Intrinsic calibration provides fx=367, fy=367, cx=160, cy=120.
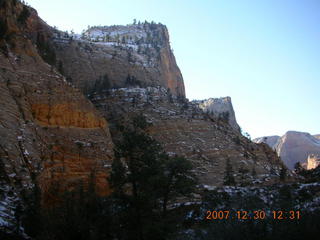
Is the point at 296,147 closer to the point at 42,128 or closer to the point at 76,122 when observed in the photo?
the point at 76,122

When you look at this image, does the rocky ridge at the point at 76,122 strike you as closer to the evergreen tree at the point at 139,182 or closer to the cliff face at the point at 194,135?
the cliff face at the point at 194,135

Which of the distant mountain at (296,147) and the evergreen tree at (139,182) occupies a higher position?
the distant mountain at (296,147)

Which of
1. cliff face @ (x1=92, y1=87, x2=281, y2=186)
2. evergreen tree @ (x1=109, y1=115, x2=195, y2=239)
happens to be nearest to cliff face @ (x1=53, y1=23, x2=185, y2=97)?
cliff face @ (x1=92, y1=87, x2=281, y2=186)

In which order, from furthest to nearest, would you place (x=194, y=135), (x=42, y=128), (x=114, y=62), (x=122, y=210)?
(x=114, y=62)
(x=194, y=135)
(x=42, y=128)
(x=122, y=210)

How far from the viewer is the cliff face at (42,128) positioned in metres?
23.7

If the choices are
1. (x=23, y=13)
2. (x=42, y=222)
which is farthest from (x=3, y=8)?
(x=42, y=222)

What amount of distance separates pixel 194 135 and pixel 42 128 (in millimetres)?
19276

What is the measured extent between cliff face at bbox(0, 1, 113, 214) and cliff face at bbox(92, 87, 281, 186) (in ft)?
22.4

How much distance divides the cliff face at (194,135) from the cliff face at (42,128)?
269 inches

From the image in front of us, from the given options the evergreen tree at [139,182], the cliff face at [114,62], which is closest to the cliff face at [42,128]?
the evergreen tree at [139,182]

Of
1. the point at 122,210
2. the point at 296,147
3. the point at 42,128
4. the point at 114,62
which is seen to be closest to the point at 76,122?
the point at 42,128

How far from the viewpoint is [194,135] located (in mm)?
42531

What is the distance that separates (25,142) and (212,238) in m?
15.9

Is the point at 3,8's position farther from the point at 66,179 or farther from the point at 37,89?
the point at 66,179
